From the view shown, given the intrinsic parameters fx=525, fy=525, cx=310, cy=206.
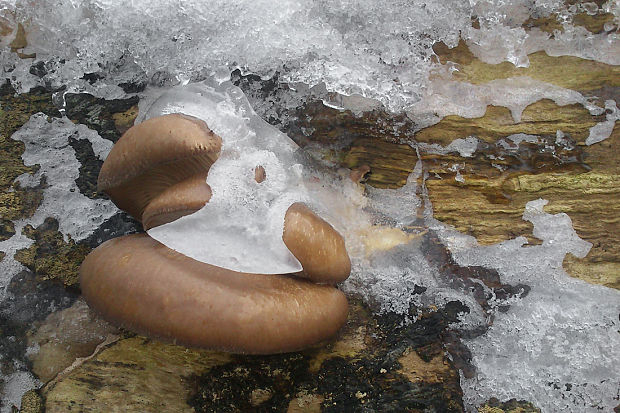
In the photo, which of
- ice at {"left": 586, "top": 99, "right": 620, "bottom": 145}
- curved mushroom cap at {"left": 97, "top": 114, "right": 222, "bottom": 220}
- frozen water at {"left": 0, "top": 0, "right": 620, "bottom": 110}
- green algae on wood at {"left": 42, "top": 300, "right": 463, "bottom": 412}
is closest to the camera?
curved mushroom cap at {"left": 97, "top": 114, "right": 222, "bottom": 220}

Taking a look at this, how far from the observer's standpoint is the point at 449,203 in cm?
330

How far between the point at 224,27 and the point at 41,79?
4.10 feet

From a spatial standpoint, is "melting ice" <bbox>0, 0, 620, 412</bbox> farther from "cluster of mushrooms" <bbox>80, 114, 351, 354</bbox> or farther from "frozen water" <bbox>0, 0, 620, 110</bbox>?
"cluster of mushrooms" <bbox>80, 114, 351, 354</bbox>

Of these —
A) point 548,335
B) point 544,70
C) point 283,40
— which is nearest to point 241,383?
point 548,335

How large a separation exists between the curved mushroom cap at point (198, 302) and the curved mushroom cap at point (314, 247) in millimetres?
158

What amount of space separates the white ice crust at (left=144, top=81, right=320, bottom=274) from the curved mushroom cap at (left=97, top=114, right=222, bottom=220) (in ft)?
0.61

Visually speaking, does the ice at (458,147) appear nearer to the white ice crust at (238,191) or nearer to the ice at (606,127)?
the ice at (606,127)

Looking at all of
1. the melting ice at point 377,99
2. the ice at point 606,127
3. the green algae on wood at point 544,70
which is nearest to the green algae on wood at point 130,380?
the melting ice at point 377,99

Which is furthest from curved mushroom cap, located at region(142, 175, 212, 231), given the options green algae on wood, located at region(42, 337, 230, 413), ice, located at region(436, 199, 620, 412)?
ice, located at region(436, 199, 620, 412)

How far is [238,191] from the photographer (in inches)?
119

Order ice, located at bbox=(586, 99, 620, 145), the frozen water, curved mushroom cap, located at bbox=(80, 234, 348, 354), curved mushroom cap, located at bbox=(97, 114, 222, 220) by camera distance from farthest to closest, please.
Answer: the frozen water
ice, located at bbox=(586, 99, 620, 145)
curved mushroom cap, located at bbox=(97, 114, 222, 220)
curved mushroom cap, located at bbox=(80, 234, 348, 354)

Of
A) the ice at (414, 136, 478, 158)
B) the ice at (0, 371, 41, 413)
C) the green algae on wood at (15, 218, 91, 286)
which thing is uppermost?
the ice at (414, 136, 478, 158)

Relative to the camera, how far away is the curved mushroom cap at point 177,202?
283 cm

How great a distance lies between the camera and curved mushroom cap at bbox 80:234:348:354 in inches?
99.1
